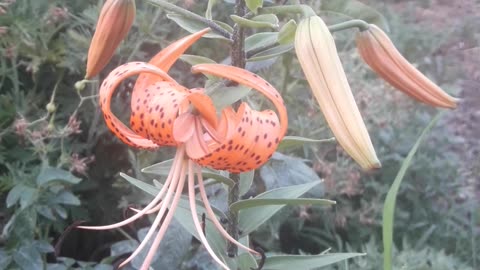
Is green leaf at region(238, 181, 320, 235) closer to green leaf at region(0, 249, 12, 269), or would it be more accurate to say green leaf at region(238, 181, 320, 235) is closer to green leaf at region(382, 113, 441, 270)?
green leaf at region(382, 113, 441, 270)

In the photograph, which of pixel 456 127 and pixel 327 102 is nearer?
pixel 327 102

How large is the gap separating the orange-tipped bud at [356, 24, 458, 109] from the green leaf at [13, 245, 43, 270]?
80 cm

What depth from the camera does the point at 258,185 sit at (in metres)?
1.52

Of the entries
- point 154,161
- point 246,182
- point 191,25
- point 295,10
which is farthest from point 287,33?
point 154,161

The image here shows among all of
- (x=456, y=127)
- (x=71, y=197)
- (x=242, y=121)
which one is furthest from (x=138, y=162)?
(x=456, y=127)

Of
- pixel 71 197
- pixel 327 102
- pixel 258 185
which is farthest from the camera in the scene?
pixel 258 185

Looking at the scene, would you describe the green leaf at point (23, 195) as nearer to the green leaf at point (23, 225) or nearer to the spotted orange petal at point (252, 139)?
the green leaf at point (23, 225)

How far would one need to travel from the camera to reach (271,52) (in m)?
0.79

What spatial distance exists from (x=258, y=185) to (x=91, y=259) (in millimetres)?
465

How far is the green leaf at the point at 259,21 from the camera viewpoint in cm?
71

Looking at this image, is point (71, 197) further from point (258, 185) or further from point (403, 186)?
point (403, 186)

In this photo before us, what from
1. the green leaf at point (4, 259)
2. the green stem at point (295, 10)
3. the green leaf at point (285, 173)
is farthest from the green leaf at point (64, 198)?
the green stem at point (295, 10)

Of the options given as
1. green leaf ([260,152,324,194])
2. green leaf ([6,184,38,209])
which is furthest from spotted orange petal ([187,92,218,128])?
green leaf ([6,184,38,209])

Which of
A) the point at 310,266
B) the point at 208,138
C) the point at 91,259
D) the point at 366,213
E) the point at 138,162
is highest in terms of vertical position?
the point at 208,138
